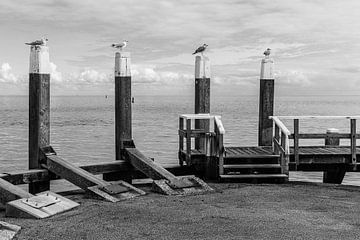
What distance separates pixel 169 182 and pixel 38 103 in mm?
3333

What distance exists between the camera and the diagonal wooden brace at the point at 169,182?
10250 millimetres

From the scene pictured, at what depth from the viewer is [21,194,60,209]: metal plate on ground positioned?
8.49 m

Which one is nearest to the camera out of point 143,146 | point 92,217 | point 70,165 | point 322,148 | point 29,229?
point 29,229

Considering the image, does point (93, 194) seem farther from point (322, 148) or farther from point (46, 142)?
point (322, 148)

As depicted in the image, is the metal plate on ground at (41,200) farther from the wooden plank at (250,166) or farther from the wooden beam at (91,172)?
the wooden plank at (250,166)

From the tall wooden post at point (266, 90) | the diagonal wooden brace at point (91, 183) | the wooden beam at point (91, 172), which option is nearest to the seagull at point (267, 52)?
the tall wooden post at point (266, 90)

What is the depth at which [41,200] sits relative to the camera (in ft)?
28.5

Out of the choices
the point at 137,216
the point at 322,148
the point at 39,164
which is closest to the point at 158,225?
the point at 137,216

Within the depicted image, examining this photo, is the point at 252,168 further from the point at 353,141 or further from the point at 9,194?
the point at 9,194

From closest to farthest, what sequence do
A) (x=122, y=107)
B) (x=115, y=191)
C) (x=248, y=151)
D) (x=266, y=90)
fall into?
(x=115, y=191), (x=122, y=107), (x=248, y=151), (x=266, y=90)

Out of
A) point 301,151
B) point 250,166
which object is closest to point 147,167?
point 250,166

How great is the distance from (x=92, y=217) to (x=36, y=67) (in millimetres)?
4276

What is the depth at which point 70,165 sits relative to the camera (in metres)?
10.6

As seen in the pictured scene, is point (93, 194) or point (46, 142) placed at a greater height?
point (46, 142)
